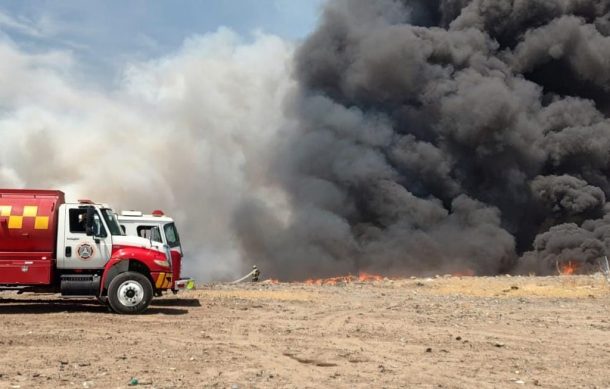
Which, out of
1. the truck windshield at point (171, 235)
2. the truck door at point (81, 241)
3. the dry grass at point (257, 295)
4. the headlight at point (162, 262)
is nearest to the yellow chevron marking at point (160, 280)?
the headlight at point (162, 262)

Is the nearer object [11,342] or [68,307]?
[11,342]

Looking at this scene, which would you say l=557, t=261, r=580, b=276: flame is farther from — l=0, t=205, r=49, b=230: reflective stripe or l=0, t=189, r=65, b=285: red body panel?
l=0, t=205, r=49, b=230: reflective stripe

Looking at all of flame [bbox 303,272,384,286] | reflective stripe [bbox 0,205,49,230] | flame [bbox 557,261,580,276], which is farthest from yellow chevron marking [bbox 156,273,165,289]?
flame [bbox 557,261,580,276]

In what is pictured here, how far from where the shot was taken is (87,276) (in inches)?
617

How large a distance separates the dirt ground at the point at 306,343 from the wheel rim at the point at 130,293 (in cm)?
47

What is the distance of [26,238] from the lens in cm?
1541

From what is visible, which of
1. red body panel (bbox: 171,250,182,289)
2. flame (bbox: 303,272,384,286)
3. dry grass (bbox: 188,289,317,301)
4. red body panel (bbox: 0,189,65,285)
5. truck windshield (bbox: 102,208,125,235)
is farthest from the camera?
flame (bbox: 303,272,384,286)

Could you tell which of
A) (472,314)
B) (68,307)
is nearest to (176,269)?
(68,307)

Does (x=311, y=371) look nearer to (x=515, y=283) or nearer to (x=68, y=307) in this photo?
(x=68, y=307)

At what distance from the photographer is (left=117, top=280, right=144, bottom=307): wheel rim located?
15.5 m

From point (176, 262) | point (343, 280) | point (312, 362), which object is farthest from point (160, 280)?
point (343, 280)

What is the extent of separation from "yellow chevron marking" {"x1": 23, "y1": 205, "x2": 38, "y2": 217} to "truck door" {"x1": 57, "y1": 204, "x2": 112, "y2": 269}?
0.62m

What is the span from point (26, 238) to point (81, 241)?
1305 millimetres

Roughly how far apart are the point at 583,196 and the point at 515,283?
2693 centimetres
